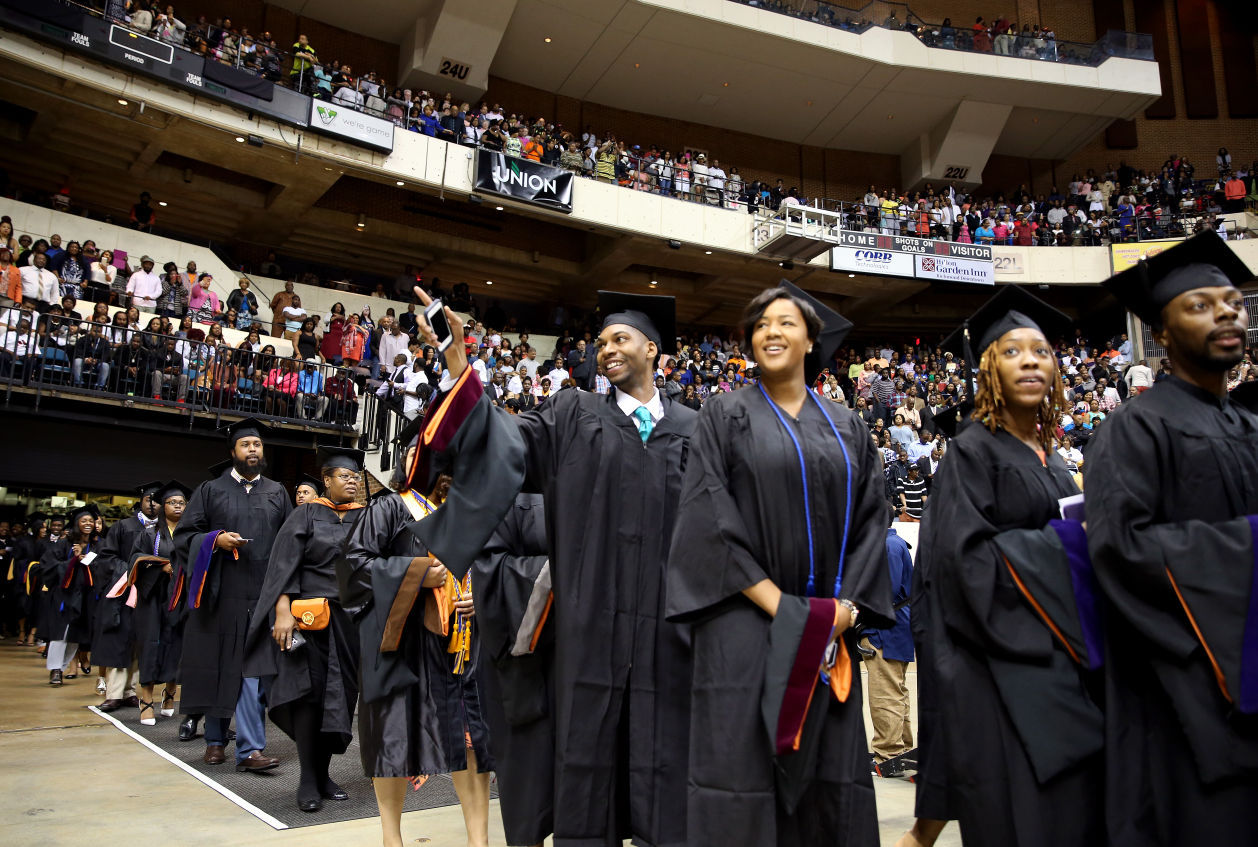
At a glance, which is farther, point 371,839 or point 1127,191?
point 1127,191

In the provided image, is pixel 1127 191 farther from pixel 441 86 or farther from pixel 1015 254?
pixel 441 86

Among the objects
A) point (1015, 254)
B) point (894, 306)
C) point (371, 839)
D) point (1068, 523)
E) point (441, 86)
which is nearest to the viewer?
point (1068, 523)

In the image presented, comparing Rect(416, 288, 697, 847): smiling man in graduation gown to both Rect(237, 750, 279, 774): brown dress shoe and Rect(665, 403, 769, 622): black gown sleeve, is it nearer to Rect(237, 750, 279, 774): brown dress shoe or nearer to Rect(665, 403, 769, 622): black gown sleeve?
Rect(665, 403, 769, 622): black gown sleeve

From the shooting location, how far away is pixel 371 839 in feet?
14.2

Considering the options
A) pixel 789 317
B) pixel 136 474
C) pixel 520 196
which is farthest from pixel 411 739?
pixel 520 196

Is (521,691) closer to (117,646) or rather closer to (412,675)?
(412,675)

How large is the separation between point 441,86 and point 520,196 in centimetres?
468

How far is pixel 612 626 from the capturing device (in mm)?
2922

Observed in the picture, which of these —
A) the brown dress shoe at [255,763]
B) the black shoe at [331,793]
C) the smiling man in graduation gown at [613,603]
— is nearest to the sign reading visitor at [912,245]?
the brown dress shoe at [255,763]

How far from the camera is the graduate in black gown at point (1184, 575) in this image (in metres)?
2.27

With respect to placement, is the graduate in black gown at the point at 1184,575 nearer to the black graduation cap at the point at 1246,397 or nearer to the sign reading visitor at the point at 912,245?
the black graduation cap at the point at 1246,397

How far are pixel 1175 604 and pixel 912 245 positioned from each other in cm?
2339

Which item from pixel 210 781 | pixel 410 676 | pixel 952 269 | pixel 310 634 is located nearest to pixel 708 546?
pixel 410 676

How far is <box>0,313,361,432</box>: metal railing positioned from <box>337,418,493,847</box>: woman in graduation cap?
10403 mm
